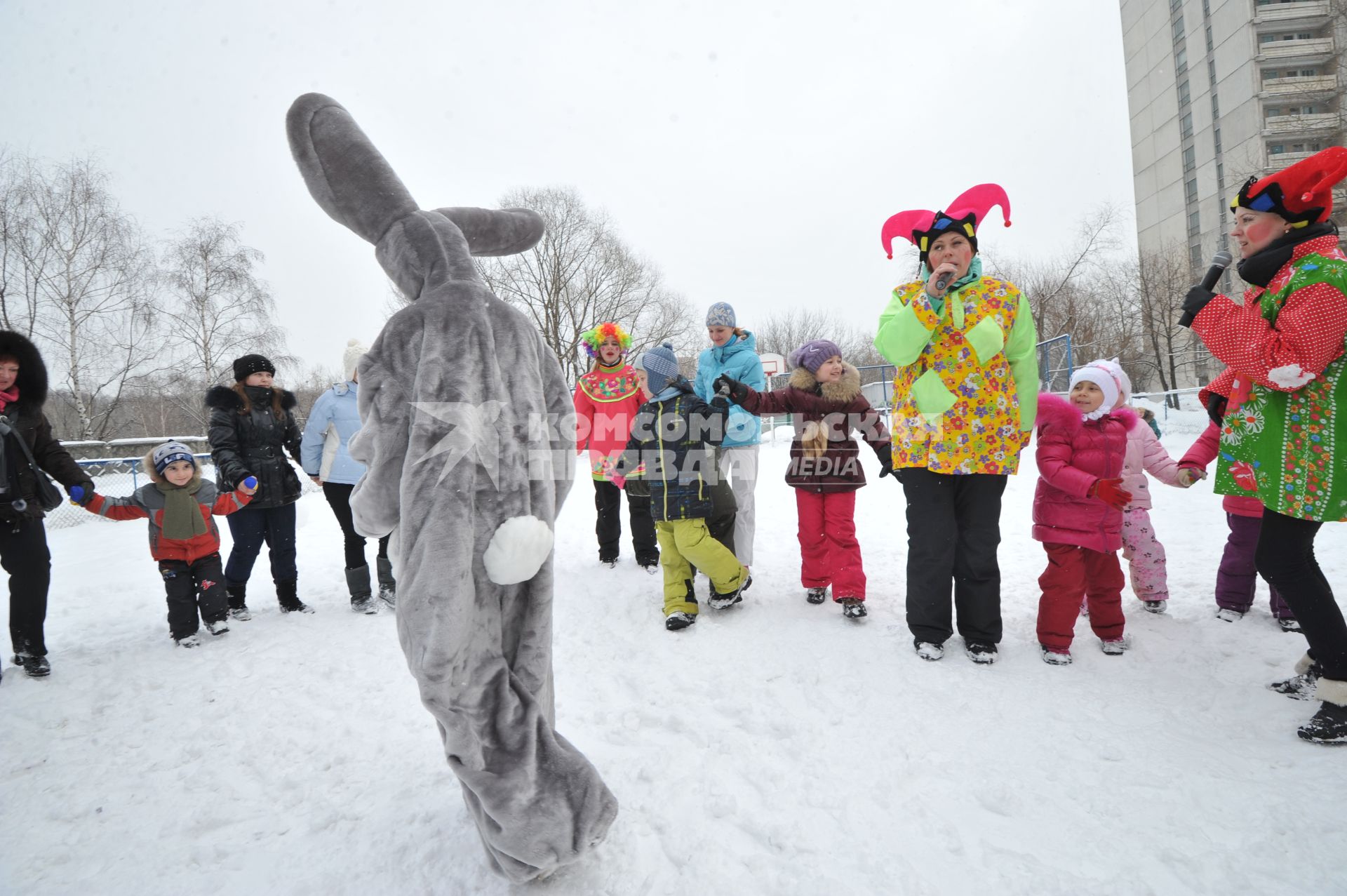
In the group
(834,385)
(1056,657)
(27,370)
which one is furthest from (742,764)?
(27,370)

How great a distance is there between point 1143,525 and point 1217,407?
1.02m

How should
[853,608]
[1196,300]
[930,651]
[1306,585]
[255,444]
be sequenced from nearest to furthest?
[1306,585]
[1196,300]
[930,651]
[853,608]
[255,444]

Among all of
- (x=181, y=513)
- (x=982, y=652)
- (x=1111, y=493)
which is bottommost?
(x=982, y=652)

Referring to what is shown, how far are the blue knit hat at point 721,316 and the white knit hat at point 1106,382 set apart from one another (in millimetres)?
2585

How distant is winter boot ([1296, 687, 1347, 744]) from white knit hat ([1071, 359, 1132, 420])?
1.47 meters

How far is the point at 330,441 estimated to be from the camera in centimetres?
459

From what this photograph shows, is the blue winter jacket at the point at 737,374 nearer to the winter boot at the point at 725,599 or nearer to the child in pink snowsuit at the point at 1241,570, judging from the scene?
the winter boot at the point at 725,599

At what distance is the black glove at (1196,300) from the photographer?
2.56 m

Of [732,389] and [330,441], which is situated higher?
[732,389]

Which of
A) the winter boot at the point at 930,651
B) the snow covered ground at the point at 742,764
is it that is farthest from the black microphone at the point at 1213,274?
the winter boot at the point at 930,651

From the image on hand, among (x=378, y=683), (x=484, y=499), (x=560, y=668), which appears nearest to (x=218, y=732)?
(x=378, y=683)

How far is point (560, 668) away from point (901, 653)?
6.19 ft

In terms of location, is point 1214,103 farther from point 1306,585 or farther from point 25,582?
point 25,582

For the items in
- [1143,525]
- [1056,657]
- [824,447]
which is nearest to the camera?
[1056,657]
